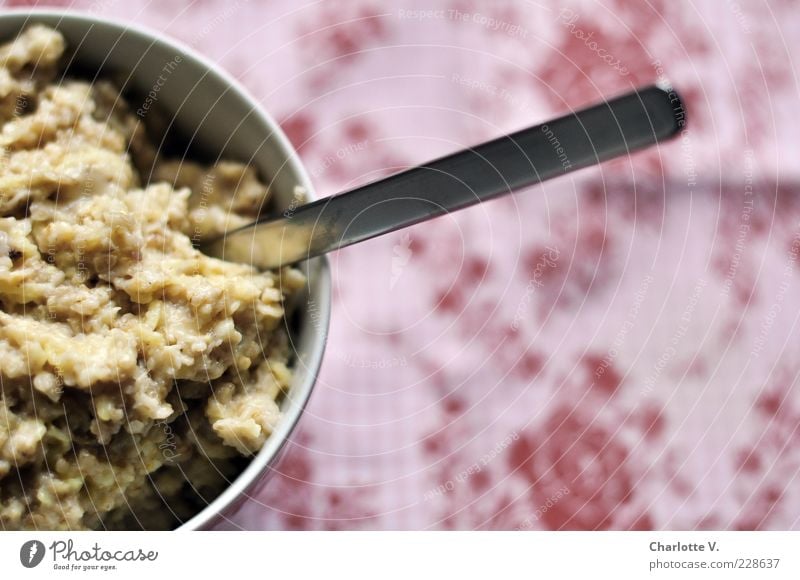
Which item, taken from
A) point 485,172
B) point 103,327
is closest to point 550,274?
point 485,172

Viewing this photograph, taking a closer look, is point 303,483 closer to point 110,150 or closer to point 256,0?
point 110,150

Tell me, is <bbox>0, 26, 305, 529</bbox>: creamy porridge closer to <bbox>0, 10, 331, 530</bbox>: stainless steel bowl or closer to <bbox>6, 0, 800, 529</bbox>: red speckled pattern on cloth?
<bbox>0, 10, 331, 530</bbox>: stainless steel bowl

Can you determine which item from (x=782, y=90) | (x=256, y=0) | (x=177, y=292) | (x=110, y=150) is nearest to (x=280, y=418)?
(x=177, y=292)

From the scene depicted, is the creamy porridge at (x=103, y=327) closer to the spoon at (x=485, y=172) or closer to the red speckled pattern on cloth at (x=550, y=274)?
the spoon at (x=485, y=172)

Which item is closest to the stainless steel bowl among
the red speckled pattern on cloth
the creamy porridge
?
the creamy porridge

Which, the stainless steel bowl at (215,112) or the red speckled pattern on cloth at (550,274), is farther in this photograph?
the red speckled pattern on cloth at (550,274)

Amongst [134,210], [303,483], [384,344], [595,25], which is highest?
[595,25]

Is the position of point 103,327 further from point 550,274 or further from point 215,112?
point 550,274

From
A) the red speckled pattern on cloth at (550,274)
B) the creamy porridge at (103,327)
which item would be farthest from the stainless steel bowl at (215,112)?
the red speckled pattern on cloth at (550,274)
